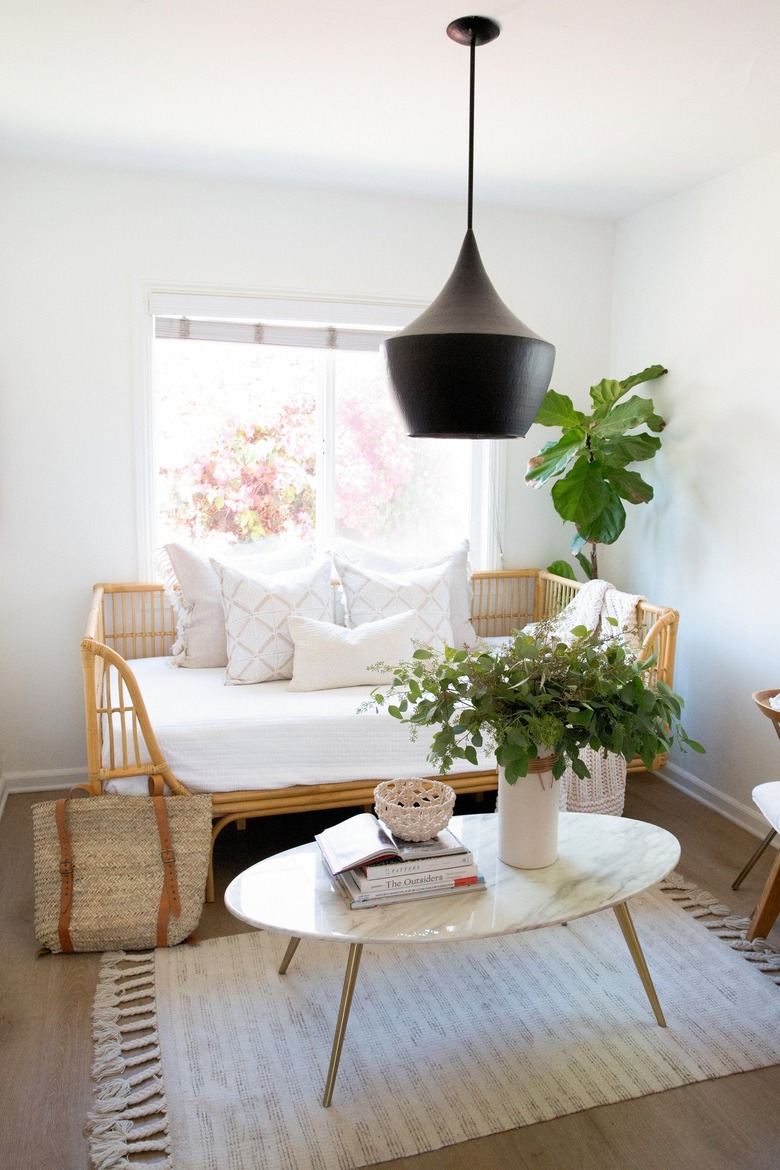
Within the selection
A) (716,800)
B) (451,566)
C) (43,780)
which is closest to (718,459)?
(451,566)

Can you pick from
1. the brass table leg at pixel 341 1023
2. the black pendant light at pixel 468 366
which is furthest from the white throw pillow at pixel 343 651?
the black pendant light at pixel 468 366

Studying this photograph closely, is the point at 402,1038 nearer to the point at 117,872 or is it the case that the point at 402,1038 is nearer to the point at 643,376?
the point at 117,872

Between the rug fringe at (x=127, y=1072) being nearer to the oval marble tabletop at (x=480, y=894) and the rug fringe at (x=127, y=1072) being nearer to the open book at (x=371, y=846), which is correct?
the oval marble tabletop at (x=480, y=894)

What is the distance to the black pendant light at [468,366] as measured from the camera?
5.24 ft

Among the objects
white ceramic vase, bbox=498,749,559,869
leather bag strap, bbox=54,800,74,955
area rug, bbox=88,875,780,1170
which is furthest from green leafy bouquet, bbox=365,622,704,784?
leather bag strap, bbox=54,800,74,955

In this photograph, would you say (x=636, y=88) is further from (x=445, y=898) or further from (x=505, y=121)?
(x=445, y=898)

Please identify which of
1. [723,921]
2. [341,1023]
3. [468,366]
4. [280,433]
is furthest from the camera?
[280,433]

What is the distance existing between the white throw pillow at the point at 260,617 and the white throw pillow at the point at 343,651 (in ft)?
0.23

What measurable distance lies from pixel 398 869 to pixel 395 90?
2.17m

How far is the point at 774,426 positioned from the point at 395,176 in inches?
67.1

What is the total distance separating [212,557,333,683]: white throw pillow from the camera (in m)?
3.26

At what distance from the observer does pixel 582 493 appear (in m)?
3.62

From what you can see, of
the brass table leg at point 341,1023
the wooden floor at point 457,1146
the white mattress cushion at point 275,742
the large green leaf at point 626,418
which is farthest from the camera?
the large green leaf at point 626,418

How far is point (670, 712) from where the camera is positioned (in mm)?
2037
